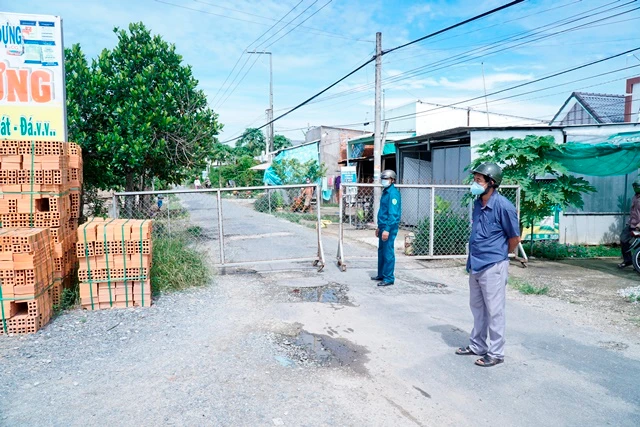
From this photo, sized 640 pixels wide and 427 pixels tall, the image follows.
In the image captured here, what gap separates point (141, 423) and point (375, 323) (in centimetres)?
309

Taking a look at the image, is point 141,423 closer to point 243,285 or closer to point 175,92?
point 243,285

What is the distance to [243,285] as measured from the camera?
24.8 feet

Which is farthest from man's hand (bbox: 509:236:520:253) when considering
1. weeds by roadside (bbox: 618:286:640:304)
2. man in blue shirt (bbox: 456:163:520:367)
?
weeds by roadside (bbox: 618:286:640:304)

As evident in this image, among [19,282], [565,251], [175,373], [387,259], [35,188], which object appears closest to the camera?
[175,373]

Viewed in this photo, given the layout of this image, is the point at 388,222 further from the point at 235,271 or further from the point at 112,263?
the point at 112,263

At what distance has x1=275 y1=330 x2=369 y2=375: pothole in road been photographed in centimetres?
443

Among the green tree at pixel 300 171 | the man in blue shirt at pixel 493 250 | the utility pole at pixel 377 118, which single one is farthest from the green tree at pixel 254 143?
the man in blue shirt at pixel 493 250

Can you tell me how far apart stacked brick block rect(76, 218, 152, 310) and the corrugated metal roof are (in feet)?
93.2

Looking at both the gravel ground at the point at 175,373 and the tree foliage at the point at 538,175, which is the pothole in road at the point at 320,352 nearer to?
the gravel ground at the point at 175,373

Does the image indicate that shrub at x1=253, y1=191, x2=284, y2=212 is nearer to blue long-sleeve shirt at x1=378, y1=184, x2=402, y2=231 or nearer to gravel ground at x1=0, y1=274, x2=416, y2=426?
blue long-sleeve shirt at x1=378, y1=184, x2=402, y2=231

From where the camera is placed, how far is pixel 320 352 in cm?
473

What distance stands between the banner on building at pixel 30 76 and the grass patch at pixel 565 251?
10313 mm

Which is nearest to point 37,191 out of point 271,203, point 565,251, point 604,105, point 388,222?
point 388,222

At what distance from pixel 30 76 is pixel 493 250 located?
6.92 metres
